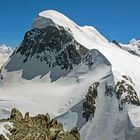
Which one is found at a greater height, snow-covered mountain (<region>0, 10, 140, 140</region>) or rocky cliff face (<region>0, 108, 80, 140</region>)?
snow-covered mountain (<region>0, 10, 140, 140</region>)

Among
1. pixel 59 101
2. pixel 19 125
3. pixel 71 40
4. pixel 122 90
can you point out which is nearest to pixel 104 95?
pixel 122 90

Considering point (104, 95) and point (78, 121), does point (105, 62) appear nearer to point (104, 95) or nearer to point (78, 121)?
point (104, 95)

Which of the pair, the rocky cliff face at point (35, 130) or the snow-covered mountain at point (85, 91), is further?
the snow-covered mountain at point (85, 91)

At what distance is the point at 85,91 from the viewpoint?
16362 cm

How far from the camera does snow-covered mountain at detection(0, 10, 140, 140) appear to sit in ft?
480

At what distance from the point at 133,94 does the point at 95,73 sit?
83.0 ft

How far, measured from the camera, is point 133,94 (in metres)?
154

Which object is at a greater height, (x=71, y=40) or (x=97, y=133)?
(x=71, y=40)

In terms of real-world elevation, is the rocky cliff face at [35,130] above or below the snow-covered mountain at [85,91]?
below

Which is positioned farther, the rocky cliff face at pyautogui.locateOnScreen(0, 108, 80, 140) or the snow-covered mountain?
the snow-covered mountain

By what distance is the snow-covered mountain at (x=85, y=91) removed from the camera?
5763 inches

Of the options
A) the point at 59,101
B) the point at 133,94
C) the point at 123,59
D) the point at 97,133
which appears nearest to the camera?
the point at 97,133

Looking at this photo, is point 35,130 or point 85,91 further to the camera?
point 85,91

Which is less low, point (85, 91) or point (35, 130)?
point (85, 91)
